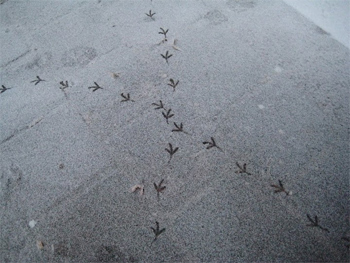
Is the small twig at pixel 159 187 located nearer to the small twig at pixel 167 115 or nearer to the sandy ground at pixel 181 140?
the sandy ground at pixel 181 140

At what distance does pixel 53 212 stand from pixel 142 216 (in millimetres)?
718

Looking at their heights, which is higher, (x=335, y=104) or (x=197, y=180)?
(x=335, y=104)

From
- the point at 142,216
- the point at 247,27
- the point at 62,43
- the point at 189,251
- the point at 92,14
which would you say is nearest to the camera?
the point at 189,251

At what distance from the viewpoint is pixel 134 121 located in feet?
7.24

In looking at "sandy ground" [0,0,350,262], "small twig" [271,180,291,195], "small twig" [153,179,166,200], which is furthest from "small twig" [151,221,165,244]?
"small twig" [271,180,291,195]

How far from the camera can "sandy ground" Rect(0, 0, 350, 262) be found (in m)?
1.64

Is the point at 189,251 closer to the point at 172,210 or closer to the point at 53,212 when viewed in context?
the point at 172,210

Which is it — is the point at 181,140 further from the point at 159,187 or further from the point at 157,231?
the point at 157,231

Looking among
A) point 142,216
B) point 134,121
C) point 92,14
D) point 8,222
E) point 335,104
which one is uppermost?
point 92,14

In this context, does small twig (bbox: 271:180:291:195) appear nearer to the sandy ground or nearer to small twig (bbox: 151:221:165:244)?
the sandy ground

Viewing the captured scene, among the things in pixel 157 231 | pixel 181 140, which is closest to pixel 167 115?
pixel 181 140

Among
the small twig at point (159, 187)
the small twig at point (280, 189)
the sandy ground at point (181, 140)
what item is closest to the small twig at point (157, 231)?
the sandy ground at point (181, 140)

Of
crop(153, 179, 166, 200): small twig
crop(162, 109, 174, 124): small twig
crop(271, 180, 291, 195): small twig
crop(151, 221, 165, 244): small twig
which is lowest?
crop(151, 221, 165, 244): small twig

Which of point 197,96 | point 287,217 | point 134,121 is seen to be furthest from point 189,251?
point 197,96
